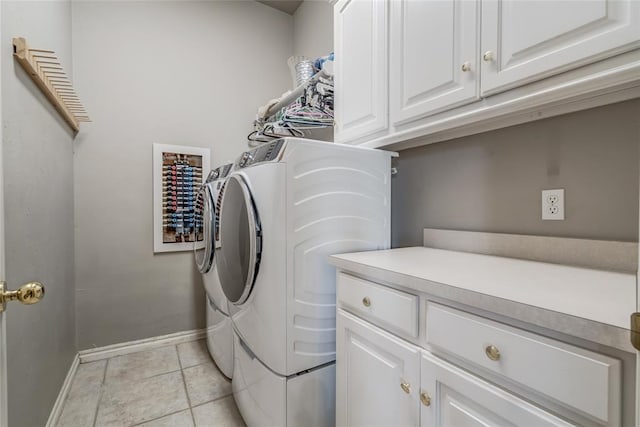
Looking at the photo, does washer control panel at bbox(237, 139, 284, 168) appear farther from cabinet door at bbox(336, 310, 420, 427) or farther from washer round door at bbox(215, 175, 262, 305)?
cabinet door at bbox(336, 310, 420, 427)

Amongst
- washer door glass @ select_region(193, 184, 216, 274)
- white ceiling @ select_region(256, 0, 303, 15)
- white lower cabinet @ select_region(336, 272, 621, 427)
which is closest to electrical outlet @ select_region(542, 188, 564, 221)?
white lower cabinet @ select_region(336, 272, 621, 427)

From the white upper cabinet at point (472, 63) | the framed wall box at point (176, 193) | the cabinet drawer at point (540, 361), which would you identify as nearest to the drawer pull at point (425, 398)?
the cabinet drawer at point (540, 361)

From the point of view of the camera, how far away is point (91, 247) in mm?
2281

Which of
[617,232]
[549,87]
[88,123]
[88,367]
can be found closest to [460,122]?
[549,87]

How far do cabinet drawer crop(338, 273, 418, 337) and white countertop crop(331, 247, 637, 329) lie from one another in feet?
0.23

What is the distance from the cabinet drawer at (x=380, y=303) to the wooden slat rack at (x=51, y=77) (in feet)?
5.23

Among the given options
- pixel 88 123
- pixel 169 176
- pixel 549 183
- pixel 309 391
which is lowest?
pixel 309 391

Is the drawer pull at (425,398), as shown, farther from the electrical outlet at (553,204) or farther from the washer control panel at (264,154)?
the washer control panel at (264,154)

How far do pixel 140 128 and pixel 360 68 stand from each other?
1938 mm

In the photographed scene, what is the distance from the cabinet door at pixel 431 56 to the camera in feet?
3.26

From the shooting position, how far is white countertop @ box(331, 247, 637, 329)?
1.94 feet

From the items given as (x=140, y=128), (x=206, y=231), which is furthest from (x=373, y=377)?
(x=140, y=128)

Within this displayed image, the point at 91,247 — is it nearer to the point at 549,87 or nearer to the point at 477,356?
the point at 477,356

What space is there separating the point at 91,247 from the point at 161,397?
4.14 ft
